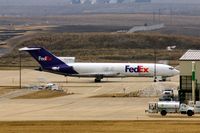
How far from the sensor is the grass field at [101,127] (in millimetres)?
A: 77750

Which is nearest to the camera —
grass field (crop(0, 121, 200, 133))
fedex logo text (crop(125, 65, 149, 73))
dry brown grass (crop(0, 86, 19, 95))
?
grass field (crop(0, 121, 200, 133))

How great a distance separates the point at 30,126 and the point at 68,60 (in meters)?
64.9

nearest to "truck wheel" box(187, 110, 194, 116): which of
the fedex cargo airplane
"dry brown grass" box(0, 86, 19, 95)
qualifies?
"dry brown grass" box(0, 86, 19, 95)

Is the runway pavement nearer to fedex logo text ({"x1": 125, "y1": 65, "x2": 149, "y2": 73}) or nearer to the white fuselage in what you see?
the white fuselage

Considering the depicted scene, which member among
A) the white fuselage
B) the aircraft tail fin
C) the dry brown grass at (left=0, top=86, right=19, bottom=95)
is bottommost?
the dry brown grass at (left=0, top=86, right=19, bottom=95)

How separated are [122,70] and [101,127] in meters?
63.6

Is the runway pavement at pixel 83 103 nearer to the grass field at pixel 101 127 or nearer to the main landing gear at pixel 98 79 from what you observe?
the main landing gear at pixel 98 79

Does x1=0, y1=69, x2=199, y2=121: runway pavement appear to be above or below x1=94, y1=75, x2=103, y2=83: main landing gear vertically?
below

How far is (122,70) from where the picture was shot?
473 ft

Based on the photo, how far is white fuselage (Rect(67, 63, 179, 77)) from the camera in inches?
5659

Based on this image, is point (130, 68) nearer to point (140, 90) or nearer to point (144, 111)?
point (140, 90)

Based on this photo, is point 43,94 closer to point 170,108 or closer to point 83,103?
point 83,103

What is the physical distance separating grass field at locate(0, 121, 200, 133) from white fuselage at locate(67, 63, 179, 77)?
58142 mm

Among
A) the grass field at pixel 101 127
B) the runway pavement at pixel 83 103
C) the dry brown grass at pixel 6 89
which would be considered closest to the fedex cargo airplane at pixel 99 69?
the runway pavement at pixel 83 103
